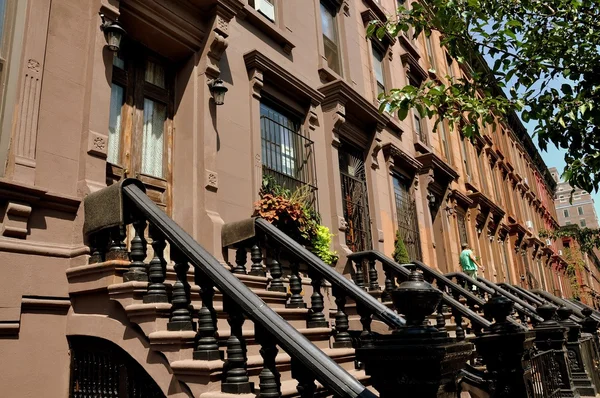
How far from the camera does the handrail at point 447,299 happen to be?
Result: 22.3 feet

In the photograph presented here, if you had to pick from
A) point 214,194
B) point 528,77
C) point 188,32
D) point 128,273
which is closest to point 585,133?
point 528,77

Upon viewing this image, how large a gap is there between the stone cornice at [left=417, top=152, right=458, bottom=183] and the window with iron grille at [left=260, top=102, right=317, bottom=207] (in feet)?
20.7

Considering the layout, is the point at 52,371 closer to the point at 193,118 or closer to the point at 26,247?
the point at 26,247

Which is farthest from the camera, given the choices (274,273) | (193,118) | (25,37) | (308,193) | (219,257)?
(308,193)

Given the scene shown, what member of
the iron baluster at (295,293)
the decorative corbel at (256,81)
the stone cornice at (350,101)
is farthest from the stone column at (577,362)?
the decorative corbel at (256,81)

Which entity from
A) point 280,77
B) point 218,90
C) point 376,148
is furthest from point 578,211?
point 218,90

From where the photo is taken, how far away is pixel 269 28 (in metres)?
9.17

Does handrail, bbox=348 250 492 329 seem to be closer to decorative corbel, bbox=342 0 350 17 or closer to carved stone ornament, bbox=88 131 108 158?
carved stone ornament, bbox=88 131 108 158

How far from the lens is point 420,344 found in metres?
2.79

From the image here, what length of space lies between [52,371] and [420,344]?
3728 mm

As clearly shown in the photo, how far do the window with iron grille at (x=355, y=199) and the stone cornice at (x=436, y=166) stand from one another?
3685mm

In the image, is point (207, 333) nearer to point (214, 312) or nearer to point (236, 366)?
point (214, 312)

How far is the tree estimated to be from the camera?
695 cm

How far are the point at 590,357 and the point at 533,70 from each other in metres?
5.23
